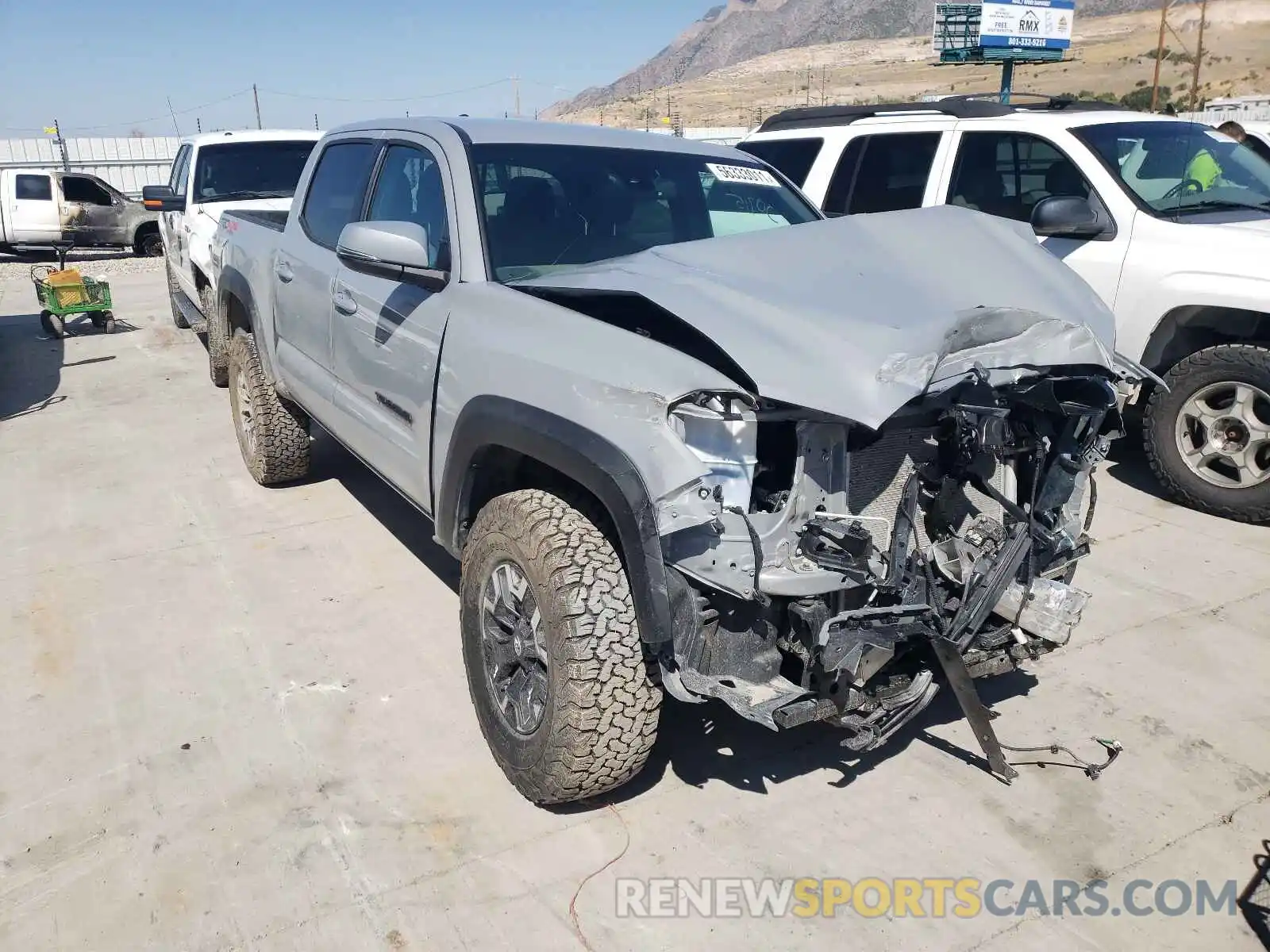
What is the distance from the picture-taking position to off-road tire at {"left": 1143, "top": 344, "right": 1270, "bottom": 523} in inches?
197

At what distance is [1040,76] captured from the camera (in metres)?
75.3

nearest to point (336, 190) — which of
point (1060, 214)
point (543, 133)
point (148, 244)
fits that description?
point (543, 133)

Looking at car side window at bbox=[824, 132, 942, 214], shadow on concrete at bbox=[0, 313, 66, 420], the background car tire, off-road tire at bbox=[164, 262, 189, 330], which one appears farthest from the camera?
the background car tire

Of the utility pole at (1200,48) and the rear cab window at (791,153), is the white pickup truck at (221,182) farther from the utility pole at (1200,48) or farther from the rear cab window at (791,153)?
the utility pole at (1200,48)

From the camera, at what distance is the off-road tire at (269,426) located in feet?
18.0

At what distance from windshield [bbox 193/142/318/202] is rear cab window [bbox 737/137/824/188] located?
4.33 metres

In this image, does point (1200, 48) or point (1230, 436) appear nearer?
point (1230, 436)

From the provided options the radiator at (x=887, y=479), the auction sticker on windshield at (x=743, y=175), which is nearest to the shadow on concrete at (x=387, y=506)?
the auction sticker on windshield at (x=743, y=175)

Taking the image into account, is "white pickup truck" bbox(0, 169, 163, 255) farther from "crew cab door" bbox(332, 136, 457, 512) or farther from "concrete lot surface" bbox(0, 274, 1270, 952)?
"crew cab door" bbox(332, 136, 457, 512)

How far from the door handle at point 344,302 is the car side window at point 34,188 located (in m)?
15.7

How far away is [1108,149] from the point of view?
18.8 feet

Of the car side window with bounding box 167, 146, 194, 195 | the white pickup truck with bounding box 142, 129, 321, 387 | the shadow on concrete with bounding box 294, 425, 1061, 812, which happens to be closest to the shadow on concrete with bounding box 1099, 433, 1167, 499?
the shadow on concrete with bounding box 294, 425, 1061, 812

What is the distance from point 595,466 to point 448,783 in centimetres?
127

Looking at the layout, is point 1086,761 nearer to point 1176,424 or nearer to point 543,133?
point 1176,424
